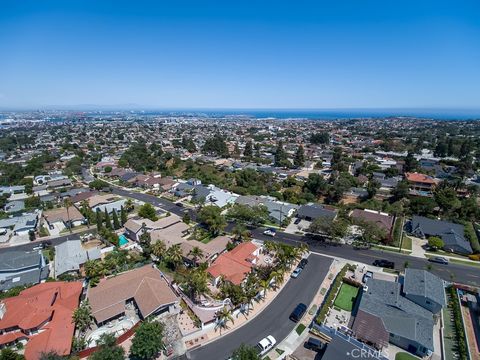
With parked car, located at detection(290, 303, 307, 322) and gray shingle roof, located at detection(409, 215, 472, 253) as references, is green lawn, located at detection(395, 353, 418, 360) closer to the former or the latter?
parked car, located at detection(290, 303, 307, 322)

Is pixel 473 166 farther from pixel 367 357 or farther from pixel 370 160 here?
pixel 367 357

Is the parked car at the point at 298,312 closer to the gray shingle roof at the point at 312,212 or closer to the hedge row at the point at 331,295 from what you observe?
the hedge row at the point at 331,295

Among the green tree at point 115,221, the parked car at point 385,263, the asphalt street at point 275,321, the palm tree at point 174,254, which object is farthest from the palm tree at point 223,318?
the green tree at point 115,221

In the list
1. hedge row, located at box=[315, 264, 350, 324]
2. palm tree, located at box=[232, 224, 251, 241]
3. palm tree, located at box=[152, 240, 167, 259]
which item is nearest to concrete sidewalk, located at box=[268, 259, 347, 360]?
hedge row, located at box=[315, 264, 350, 324]

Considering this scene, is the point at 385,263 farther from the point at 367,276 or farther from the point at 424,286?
the point at 424,286

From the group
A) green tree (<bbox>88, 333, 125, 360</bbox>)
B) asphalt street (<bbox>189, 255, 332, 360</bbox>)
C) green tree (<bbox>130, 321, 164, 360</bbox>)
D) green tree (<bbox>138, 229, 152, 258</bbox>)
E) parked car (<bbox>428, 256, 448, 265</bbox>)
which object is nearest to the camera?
green tree (<bbox>88, 333, 125, 360</bbox>)

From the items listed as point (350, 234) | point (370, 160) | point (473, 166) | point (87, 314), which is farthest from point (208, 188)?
point (473, 166)
